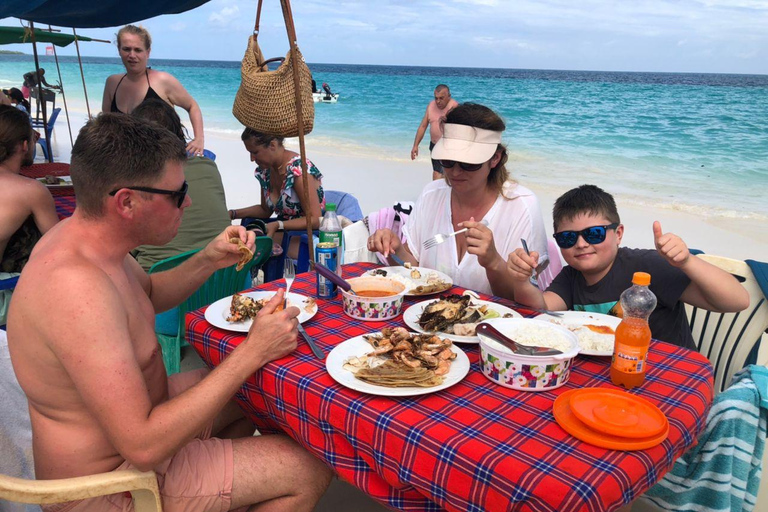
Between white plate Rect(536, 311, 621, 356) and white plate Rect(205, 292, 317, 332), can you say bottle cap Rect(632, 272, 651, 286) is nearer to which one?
white plate Rect(536, 311, 621, 356)

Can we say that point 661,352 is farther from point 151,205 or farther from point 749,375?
point 151,205

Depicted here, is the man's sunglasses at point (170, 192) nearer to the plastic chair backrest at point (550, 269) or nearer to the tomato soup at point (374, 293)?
the tomato soup at point (374, 293)

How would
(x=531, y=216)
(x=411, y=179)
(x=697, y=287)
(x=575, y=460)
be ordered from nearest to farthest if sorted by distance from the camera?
(x=575, y=460) → (x=697, y=287) → (x=531, y=216) → (x=411, y=179)

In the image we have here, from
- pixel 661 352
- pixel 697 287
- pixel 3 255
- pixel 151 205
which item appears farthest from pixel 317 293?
pixel 3 255

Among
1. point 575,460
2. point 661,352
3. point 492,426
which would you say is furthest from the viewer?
point 661,352

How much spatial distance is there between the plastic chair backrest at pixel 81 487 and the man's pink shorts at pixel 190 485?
7cm

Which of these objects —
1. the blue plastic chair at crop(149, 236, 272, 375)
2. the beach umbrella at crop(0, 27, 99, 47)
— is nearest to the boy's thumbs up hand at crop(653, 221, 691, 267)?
the blue plastic chair at crop(149, 236, 272, 375)

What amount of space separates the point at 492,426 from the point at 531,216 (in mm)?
1734

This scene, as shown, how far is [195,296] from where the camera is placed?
10.6 feet

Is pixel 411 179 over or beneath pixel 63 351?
beneath

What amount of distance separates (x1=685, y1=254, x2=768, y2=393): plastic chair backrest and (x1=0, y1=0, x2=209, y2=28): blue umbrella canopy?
4168mm

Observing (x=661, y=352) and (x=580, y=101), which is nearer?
(x=661, y=352)

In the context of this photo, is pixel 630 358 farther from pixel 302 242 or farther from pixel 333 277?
pixel 302 242

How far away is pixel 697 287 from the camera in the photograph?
2.24 meters
